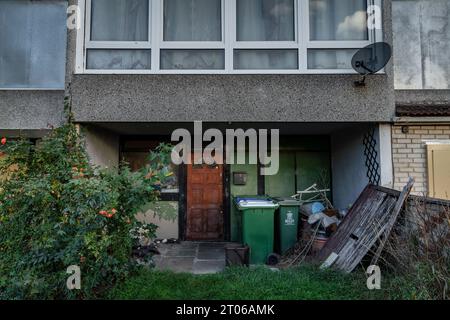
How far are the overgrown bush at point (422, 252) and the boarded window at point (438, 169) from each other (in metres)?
1.69

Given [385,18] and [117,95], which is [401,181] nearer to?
[385,18]

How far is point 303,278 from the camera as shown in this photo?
177 inches

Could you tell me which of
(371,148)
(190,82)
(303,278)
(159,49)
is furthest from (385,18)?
(303,278)

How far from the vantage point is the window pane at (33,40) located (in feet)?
20.7

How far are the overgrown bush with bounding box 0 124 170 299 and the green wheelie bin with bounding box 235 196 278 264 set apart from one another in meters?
2.26

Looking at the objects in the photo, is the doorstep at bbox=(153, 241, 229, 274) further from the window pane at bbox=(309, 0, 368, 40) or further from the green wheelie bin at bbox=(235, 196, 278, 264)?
the window pane at bbox=(309, 0, 368, 40)

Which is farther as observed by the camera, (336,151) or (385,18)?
(336,151)

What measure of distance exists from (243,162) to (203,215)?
1784 mm

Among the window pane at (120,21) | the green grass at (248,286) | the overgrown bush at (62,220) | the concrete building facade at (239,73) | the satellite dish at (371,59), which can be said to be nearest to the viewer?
the overgrown bush at (62,220)

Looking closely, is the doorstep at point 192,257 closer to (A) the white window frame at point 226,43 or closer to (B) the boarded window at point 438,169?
(A) the white window frame at point 226,43

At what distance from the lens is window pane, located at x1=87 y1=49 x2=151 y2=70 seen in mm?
5867

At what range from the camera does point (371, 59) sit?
5.62 m

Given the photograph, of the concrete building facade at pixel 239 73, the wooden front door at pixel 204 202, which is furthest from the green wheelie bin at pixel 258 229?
the wooden front door at pixel 204 202
